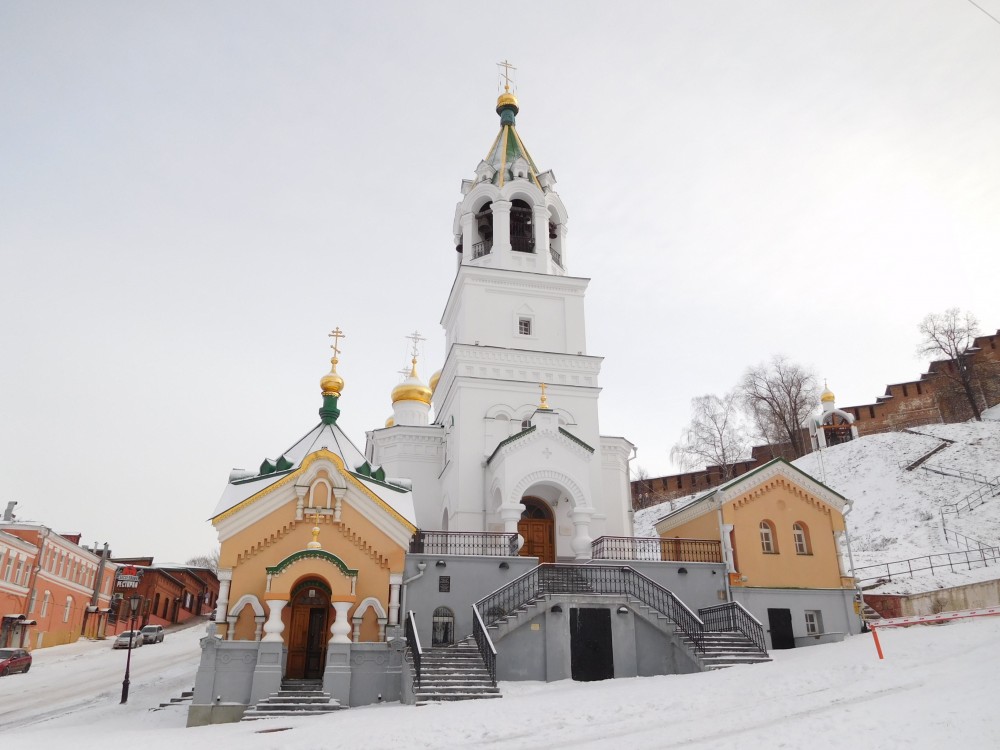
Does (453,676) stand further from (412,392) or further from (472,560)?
(412,392)

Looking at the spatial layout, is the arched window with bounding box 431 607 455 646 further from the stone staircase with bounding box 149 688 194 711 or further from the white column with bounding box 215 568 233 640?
the stone staircase with bounding box 149 688 194 711

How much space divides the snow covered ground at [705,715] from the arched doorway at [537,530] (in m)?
5.69

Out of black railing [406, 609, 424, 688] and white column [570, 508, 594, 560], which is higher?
white column [570, 508, 594, 560]

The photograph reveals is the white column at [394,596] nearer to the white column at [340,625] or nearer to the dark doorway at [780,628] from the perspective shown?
the white column at [340,625]

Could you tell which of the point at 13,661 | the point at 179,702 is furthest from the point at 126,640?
the point at 179,702

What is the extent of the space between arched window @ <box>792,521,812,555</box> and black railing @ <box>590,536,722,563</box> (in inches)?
88.4

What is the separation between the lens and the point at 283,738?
10578mm

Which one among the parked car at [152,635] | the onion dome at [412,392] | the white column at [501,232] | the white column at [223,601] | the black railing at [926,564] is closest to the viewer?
the white column at [223,601]

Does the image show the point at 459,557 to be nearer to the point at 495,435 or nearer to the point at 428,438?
the point at 495,435

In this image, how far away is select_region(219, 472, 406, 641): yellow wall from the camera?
48.2 ft

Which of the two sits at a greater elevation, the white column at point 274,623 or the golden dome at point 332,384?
the golden dome at point 332,384

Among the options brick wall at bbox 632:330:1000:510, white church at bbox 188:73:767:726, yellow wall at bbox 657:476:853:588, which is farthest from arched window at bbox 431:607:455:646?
brick wall at bbox 632:330:1000:510

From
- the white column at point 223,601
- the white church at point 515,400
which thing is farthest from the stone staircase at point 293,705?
the white church at point 515,400

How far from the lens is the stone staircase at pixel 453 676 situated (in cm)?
1282
